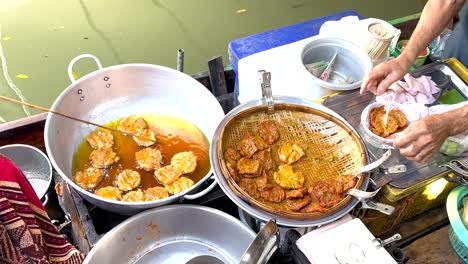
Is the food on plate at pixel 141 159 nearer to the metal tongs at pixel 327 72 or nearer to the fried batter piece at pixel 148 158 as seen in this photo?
the fried batter piece at pixel 148 158

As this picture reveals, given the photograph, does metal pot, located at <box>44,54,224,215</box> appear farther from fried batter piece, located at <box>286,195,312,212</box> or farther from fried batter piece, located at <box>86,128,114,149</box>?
fried batter piece, located at <box>286,195,312,212</box>

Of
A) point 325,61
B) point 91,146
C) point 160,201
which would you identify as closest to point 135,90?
point 91,146

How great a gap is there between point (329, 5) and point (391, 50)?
265 centimetres

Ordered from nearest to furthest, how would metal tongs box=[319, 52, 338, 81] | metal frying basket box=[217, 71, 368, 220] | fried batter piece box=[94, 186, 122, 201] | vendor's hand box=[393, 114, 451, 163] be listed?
1. vendor's hand box=[393, 114, 451, 163]
2. metal frying basket box=[217, 71, 368, 220]
3. fried batter piece box=[94, 186, 122, 201]
4. metal tongs box=[319, 52, 338, 81]

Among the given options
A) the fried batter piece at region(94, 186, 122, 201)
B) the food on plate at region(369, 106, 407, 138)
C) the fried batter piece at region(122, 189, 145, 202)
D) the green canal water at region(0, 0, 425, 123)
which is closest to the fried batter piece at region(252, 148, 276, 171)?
the food on plate at region(369, 106, 407, 138)

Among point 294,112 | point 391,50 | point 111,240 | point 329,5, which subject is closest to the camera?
point 111,240

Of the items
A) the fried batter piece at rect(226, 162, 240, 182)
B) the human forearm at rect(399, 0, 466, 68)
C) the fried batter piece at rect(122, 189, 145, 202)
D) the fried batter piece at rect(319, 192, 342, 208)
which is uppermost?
the human forearm at rect(399, 0, 466, 68)

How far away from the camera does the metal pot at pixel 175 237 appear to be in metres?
2.14

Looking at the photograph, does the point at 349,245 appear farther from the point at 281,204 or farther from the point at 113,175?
the point at 113,175

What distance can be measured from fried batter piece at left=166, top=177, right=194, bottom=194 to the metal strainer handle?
0.71 m

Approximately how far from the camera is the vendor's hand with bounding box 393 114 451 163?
71.8 inches

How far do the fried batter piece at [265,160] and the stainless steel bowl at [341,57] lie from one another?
650mm

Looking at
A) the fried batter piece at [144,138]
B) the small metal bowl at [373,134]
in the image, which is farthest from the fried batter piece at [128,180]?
the small metal bowl at [373,134]

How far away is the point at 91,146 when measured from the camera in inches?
107
